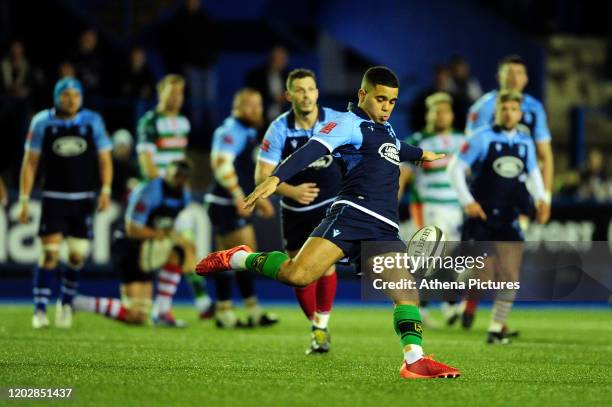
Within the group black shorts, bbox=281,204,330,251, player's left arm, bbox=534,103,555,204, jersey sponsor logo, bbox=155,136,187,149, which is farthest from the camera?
jersey sponsor logo, bbox=155,136,187,149

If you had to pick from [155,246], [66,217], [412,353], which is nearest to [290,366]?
[412,353]

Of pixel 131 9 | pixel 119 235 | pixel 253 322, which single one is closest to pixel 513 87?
pixel 253 322

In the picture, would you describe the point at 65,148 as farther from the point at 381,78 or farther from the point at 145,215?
the point at 381,78

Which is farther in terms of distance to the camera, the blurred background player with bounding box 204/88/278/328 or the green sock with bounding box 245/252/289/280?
the blurred background player with bounding box 204/88/278/328

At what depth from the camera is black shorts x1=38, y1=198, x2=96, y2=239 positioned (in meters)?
12.7

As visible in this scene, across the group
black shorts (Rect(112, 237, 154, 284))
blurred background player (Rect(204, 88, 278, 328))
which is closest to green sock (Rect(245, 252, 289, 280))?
blurred background player (Rect(204, 88, 278, 328))

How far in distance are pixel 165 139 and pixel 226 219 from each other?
145cm

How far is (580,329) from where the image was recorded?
13195mm

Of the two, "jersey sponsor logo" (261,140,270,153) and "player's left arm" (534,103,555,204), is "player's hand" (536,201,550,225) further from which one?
"jersey sponsor logo" (261,140,270,153)

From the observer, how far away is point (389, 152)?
8.17 meters

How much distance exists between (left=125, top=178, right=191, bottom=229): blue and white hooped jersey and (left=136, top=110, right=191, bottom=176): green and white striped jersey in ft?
2.08

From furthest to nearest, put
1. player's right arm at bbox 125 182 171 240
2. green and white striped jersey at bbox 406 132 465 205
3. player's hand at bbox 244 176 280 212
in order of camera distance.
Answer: green and white striped jersey at bbox 406 132 465 205 → player's right arm at bbox 125 182 171 240 → player's hand at bbox 244 176 280 212

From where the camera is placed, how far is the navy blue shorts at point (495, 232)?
450 inches

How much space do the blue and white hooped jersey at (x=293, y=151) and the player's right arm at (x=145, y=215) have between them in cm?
331
